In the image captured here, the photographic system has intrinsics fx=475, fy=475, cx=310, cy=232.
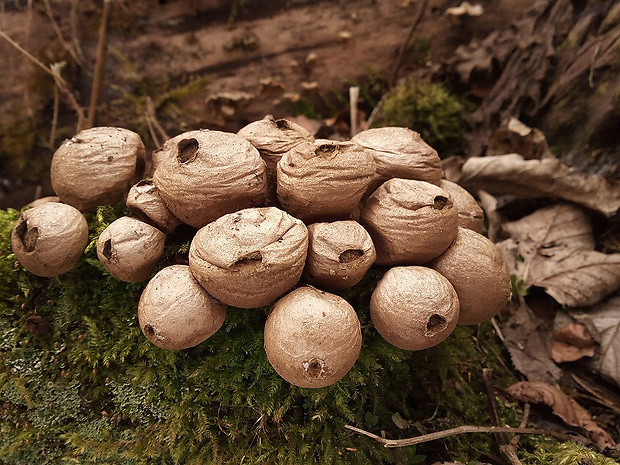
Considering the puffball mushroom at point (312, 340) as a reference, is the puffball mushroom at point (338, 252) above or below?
above

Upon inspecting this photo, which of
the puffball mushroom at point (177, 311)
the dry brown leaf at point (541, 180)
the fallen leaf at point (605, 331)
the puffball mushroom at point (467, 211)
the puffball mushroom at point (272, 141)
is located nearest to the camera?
the puffball mushroom at point (177, 311)

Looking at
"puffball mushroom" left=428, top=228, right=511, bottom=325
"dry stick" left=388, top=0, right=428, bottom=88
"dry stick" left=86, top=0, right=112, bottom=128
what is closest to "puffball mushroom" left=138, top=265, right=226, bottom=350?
"puffball mushroom" left=428, top=228, right=511, bottom=325

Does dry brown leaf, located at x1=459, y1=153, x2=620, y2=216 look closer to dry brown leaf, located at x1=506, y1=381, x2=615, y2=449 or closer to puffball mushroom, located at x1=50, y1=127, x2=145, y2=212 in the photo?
dry brown leaf, located at x1=506, y1=381, x2=615, y2=449

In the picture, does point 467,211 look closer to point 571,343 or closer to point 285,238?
point 285,238

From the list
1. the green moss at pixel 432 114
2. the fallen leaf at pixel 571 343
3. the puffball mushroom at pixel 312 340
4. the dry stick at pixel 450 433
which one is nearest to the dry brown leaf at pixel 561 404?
the dry stick at pixel 450 433

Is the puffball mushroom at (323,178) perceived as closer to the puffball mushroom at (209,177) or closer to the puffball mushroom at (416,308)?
the puffball mushroom at (209,177)

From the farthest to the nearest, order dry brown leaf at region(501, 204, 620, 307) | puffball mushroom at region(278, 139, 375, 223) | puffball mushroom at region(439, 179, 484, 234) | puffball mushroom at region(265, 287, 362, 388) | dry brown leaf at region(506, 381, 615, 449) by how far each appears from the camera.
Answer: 1. dry brown leaf at region(501, 204, 620, 307)
2. dry brown leaf at region(506, 381, 615, 449)
3. puffball mushroom at region(439, 179, 484, 234)
4. puffball mushroom at region(278, 139, 375, 223)
5. puffball mushroom at region(265, 287, 362, 388)

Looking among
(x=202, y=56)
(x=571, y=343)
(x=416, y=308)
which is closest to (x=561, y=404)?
(x=571, y=343)
